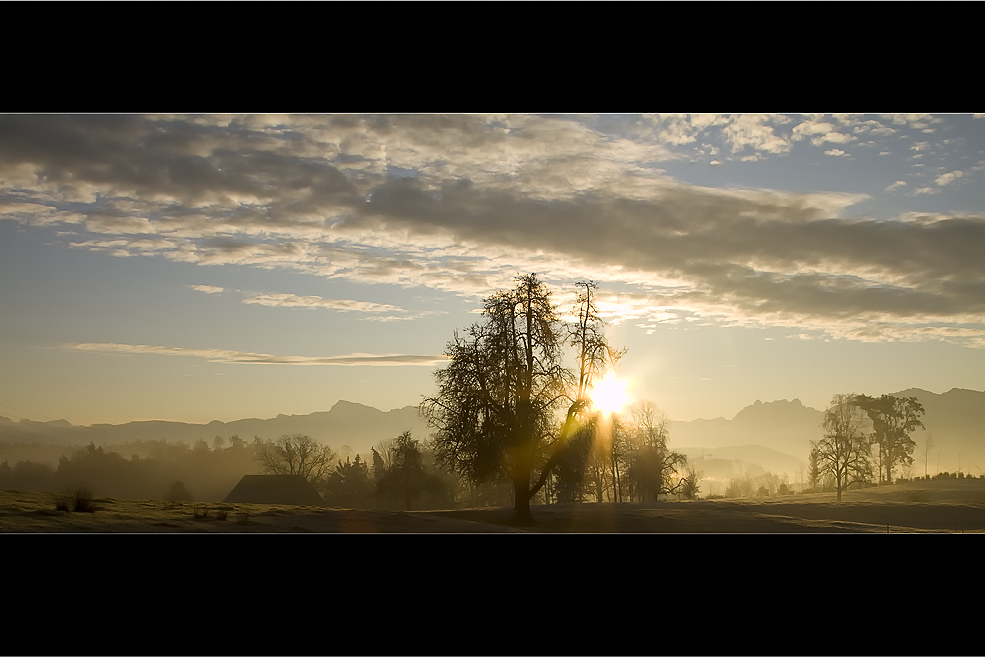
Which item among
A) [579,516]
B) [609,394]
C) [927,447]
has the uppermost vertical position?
[609,394]

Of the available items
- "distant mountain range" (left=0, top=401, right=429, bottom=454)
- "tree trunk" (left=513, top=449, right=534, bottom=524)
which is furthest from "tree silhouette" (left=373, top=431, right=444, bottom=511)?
"tree trunk" (left=513, top=449, right=534, bottom=524)

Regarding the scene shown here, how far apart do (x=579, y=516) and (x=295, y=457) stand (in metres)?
23.5

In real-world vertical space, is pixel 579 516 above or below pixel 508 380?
below

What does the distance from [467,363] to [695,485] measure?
23171mm

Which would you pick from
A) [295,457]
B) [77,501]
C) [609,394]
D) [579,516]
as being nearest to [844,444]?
[579,516]

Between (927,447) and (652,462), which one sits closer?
(652,462)

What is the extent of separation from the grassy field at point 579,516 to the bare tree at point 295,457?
68.1 ft

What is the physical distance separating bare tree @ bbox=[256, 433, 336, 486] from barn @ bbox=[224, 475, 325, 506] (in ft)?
9.92

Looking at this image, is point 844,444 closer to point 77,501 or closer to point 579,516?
point 579,516

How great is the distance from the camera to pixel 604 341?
37.5 feet

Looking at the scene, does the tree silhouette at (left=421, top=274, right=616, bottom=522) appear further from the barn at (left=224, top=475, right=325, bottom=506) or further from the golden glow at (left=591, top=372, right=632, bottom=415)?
the barn at (left=224, top=475, right=325, bottom=506)

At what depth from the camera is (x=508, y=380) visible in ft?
38.1

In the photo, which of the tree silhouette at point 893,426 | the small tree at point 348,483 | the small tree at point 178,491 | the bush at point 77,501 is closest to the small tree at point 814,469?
the tree silhouette at point 893,426
